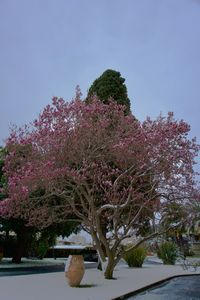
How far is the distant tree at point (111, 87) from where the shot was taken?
2125 centimetres

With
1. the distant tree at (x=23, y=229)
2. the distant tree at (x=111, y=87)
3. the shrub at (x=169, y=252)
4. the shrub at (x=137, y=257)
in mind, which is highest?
the distant tree at (x=111, y=87)

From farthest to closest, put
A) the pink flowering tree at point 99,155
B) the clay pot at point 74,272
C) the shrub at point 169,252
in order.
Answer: the shrub at point 169,252 < the pink flowering tree at point 99,155 < the clay pot at point 74,272

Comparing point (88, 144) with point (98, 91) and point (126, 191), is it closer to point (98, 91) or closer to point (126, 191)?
point (126, 191)

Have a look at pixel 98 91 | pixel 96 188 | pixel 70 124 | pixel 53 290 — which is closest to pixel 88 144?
pixel 70 124

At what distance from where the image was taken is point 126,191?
14734 mm

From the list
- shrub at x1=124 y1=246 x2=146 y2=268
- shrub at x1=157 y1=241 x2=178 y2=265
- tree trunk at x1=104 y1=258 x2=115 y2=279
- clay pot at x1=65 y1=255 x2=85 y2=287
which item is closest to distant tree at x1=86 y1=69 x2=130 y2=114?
shrub at x1=124 y1=246 x2=146 y2=268

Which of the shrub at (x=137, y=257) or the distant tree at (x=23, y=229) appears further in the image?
the shrub at (x=137, y=257)

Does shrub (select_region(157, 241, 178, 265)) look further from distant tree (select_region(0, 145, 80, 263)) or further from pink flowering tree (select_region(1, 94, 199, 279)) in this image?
pink flowering tree (select_region(1, 94, 199, 279))

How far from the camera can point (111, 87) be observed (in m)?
21.3

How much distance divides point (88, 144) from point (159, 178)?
9.13 ft

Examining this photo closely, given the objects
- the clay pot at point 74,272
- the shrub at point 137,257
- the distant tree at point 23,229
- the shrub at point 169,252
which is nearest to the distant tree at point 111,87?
the distant tree at point 23,229

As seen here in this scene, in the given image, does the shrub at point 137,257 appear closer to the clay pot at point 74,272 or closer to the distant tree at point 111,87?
the distant tree at point 111,87

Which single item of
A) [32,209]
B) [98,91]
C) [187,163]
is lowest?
[32,209]

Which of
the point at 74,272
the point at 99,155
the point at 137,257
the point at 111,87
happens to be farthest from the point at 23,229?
the point at 74,272
